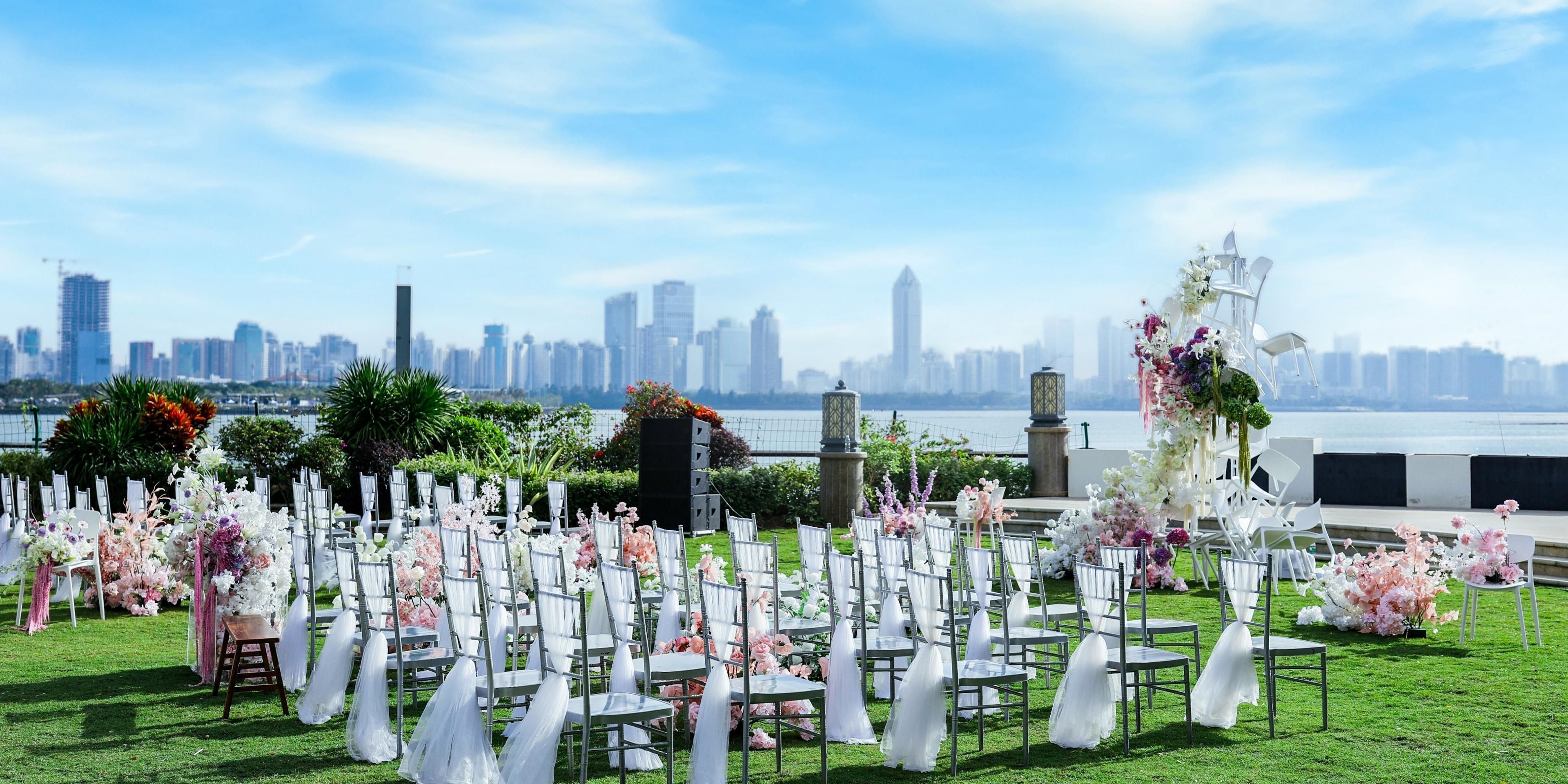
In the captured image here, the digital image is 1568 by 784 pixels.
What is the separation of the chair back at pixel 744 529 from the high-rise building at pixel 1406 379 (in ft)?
216

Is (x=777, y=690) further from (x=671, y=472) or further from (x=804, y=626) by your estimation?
(x=671, y=472)

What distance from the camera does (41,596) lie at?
26.5ft

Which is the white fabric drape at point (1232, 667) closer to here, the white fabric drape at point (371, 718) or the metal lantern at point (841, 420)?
the white fabric drape at point (371, 718)

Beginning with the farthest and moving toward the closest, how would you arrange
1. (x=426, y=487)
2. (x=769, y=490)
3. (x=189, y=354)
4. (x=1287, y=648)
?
(x=189, y=354) < (x=769, y=490) < (x=426, y=487) < (x=1287, y=648)

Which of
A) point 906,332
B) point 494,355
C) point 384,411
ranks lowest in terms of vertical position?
point 384,411

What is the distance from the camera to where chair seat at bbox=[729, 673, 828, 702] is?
441 cm

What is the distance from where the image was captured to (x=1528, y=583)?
7375 millimetres

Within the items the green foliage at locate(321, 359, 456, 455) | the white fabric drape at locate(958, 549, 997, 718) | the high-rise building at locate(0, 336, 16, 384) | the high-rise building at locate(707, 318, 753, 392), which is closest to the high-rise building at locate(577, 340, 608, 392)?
the high-rise building at locate(707, 318, 753, 392)

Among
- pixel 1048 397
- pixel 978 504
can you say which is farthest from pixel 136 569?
pixel 1048 397

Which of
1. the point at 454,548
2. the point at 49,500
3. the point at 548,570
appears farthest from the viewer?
the point at 49,500

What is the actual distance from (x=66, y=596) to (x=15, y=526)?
98cm

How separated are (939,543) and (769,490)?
7879 mm

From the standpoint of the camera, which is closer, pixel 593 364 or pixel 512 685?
pixel 512 685

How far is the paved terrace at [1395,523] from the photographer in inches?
388
